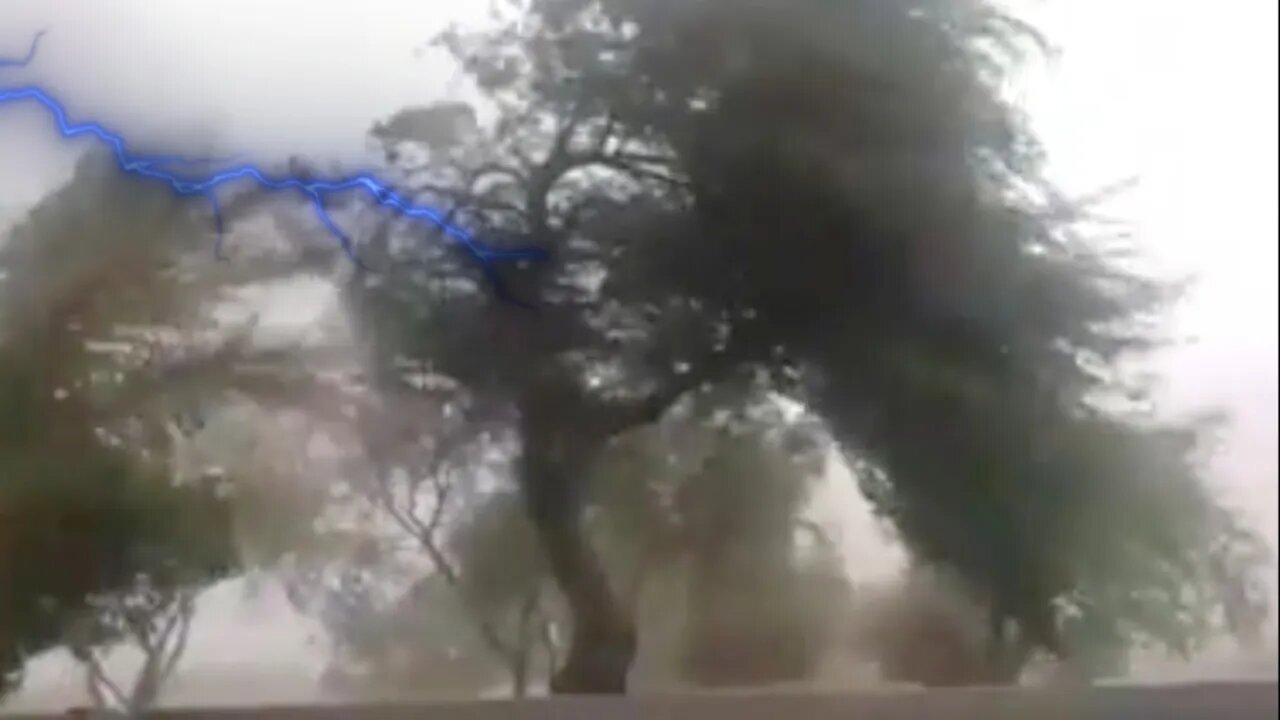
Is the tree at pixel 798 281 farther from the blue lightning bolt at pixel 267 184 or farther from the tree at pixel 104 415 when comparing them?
the tree at pixel 104 415

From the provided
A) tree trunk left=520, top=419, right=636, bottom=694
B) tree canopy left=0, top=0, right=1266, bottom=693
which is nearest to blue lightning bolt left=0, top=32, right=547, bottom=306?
tree canopy left=0, top=0, right=1266, bottom=693

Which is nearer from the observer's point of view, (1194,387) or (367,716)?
→ (367,716)

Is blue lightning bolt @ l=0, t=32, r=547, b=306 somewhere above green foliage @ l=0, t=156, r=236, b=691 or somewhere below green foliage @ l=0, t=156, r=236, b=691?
above

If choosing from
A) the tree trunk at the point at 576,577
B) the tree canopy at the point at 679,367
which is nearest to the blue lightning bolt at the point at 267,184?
the tree canopy at the point at 679,367

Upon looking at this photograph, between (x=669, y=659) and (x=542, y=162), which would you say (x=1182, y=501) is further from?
(x=542, y=162)

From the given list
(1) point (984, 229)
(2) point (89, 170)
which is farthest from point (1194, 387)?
(2) point (89, 170)

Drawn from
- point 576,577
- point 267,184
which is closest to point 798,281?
point 576,577

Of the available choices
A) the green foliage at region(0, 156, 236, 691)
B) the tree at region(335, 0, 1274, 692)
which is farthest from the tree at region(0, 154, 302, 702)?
the tree at region(335, 0, 1274, 692)

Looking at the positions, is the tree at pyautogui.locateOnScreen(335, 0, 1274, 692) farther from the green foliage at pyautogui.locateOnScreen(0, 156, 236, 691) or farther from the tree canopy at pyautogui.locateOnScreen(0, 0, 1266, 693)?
the green foliage at pyautogui.locateOnScreen(0, 156, 236, 691)
